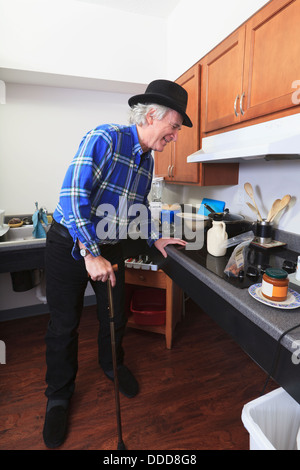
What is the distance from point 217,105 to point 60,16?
1.27 metres

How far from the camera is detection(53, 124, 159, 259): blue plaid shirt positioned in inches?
39.7

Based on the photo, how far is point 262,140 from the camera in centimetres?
110

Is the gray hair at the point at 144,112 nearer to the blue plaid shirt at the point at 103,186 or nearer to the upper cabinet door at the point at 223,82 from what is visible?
the blue plaid shirt at the point at 103,186

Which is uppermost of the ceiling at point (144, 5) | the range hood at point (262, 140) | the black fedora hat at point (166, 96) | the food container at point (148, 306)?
the ceiling at point (144, 5)

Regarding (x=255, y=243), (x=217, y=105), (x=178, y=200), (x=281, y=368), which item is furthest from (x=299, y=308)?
(x=178, y=200)

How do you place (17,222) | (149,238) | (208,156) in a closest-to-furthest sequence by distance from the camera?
(208,156) < (149,238) < (17,222)

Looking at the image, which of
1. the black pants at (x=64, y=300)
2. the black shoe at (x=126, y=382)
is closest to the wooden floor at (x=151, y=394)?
the black shoe at (x=126, y=382)

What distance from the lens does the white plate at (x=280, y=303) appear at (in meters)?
0.83

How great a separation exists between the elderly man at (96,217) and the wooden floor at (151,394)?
0.12 metres

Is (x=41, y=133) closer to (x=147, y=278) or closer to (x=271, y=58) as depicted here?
(x=147, y=278)

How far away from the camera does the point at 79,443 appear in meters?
1.23

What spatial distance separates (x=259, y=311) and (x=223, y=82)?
47.7 inches

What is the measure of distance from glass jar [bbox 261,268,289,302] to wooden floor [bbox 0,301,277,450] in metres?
0.86

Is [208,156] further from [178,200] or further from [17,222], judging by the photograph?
[17,222]
